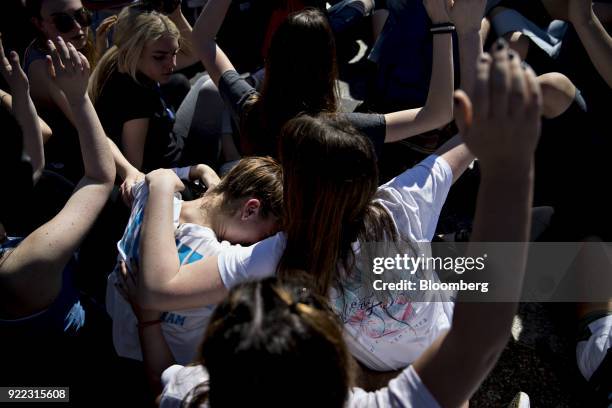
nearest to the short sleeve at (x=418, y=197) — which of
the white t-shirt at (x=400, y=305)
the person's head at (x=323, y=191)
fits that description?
the white t-shirt at (x=400, y=305)

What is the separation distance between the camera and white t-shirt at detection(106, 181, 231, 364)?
→ 1.55 meters

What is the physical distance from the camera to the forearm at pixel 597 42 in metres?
2.30

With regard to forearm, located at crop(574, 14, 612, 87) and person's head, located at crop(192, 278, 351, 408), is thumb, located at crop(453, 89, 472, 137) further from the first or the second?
forearm, located at crop(574, 14, 612, 87)

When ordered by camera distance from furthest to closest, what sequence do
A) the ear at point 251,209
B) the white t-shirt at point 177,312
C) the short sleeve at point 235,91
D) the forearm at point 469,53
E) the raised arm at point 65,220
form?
the short sleeve at point 235,91
the forearm at point 469,53
the ear at point 251,209
the white t-shirt at point 177,312
the raised arm at point 65,220

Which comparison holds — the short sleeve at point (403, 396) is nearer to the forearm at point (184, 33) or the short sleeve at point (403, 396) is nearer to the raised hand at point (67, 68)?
the raised hand at point (67, 68)

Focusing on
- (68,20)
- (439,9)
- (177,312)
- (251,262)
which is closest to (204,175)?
(177,312)

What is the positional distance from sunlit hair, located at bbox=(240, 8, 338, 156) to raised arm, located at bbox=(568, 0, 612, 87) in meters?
1.20

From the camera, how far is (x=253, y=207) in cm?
166

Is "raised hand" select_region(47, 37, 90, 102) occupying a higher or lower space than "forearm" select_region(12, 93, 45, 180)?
higher

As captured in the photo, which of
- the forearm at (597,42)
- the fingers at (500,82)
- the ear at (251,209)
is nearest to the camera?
the fingers at (500,82)

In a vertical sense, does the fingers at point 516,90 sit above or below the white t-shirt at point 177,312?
above

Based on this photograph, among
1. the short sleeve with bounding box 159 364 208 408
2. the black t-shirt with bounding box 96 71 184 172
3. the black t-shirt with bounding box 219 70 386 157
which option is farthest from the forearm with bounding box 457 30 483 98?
the black t-shirt with bounding box 96 71 184 172

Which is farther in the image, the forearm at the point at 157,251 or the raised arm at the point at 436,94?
the raised arm at the point at 436,94

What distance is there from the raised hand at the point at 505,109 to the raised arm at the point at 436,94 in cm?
100
